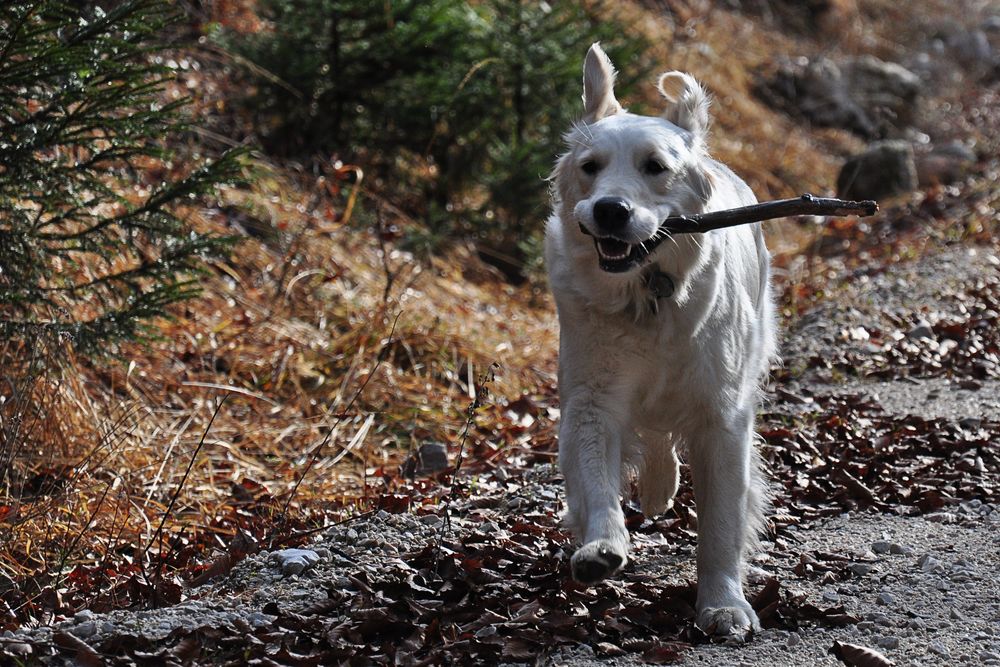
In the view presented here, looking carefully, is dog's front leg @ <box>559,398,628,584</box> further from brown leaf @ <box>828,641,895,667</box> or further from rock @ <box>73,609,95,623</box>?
rock @ <box>73,609,95,623</box>

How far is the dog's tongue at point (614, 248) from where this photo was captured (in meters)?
3.90

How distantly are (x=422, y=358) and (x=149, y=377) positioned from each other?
1864mm

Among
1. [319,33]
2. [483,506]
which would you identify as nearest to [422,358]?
[483,506]

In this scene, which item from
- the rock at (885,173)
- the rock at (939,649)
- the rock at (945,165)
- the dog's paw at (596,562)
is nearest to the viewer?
the dog's paw at (596,562)

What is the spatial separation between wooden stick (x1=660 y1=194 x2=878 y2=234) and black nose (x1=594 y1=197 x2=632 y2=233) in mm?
254

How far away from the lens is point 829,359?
298 inches

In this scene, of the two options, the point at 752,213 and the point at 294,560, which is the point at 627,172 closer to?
the point at 752,213

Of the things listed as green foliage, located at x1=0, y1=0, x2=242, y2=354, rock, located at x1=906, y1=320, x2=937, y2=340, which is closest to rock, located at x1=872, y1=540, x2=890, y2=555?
green foliage, located at x1=0, y1=0, x2=242, y2=354

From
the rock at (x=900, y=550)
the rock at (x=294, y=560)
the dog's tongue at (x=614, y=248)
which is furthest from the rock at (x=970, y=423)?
the rock at (x=294, y=560)

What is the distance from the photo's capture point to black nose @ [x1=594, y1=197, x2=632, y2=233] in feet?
12.5

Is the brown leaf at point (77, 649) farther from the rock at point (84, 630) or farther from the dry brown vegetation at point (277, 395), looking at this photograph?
the dry brown vegetation at point (277, 395)

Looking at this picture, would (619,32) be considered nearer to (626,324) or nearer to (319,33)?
(319,33)

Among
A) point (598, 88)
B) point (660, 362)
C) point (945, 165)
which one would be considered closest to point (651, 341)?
point (660, 362)

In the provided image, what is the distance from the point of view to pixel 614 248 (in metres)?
3.92
